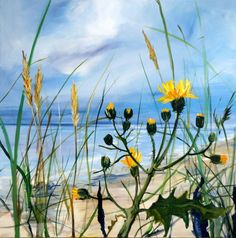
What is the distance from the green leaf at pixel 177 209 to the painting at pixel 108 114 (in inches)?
2.1

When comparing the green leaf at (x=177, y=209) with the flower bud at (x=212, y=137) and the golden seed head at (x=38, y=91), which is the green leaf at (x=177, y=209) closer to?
the flower bud at (x=212, y=137)

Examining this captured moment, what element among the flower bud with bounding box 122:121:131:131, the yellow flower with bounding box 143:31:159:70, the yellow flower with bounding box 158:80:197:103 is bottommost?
the flower bud with bounding box 122:121:131:131

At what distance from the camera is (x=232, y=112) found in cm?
112

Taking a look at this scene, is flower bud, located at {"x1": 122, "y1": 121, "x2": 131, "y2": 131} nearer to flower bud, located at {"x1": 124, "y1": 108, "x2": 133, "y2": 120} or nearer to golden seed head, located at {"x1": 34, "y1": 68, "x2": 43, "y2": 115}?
flower bud, located at {"x1": 124, "y1": 108, "x2": 133, "y2": 120}

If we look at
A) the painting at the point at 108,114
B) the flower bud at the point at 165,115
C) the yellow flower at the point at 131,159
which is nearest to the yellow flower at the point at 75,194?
the painting at the point at 108,114

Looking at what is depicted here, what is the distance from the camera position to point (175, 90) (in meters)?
1.07

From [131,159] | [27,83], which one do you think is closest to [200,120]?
[131,159]

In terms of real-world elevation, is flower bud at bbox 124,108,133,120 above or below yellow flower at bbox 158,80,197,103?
below

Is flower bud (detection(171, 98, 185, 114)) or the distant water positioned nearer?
flower bud (detection(171, 98, 185, 114))

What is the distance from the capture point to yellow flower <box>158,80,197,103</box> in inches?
41.3

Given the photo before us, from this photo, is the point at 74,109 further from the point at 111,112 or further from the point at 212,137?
the point at 212,137

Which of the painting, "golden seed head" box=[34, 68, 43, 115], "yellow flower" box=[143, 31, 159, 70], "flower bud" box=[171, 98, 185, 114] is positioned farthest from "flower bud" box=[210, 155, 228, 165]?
"golden seed head" box=[34, 68, 43, 115]

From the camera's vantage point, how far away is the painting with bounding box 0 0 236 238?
1116 millimetres

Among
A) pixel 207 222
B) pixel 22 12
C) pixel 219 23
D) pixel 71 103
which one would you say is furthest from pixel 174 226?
pixel 22 12
